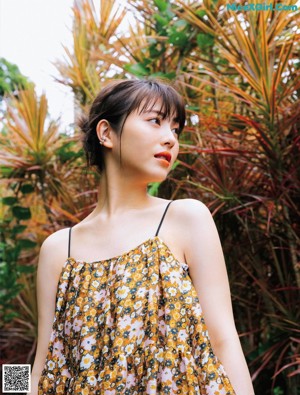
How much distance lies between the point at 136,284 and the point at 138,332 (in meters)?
0.11

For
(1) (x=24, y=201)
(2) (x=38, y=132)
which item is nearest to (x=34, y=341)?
(1) (x=24, y=201)

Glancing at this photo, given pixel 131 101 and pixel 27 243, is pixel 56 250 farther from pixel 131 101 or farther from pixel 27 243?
pixel 27 243

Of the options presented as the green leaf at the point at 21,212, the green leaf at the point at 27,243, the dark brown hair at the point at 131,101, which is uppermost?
the green leaf at the point at 21,212

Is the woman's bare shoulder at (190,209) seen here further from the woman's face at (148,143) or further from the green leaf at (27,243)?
the green leaf at (27,243)

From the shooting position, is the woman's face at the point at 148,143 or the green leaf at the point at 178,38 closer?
the woman's face at the point at 148,143

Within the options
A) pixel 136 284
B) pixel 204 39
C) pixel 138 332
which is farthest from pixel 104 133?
pixel 204 39

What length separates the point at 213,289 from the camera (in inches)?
54.6

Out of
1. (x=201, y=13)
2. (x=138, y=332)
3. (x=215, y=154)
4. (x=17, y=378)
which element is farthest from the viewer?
(x=201, y=13)

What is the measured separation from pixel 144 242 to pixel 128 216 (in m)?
0.11

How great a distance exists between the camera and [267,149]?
7.40 ft

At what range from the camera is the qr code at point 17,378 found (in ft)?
5.45

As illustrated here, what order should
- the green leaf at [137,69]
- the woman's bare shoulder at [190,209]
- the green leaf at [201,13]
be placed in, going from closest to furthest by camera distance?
the woman's bare shoulder at [190,209]
the green leaf at [201,13]
the green leaf at [137,69]

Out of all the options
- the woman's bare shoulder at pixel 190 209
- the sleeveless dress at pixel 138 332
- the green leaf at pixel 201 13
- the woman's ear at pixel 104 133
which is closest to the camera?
the sleeveless dress at pixel 138 332

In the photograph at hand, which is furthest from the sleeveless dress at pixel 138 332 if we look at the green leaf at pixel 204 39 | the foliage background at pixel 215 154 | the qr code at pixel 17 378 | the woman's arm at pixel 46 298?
the green leaf at pixel 204 39
